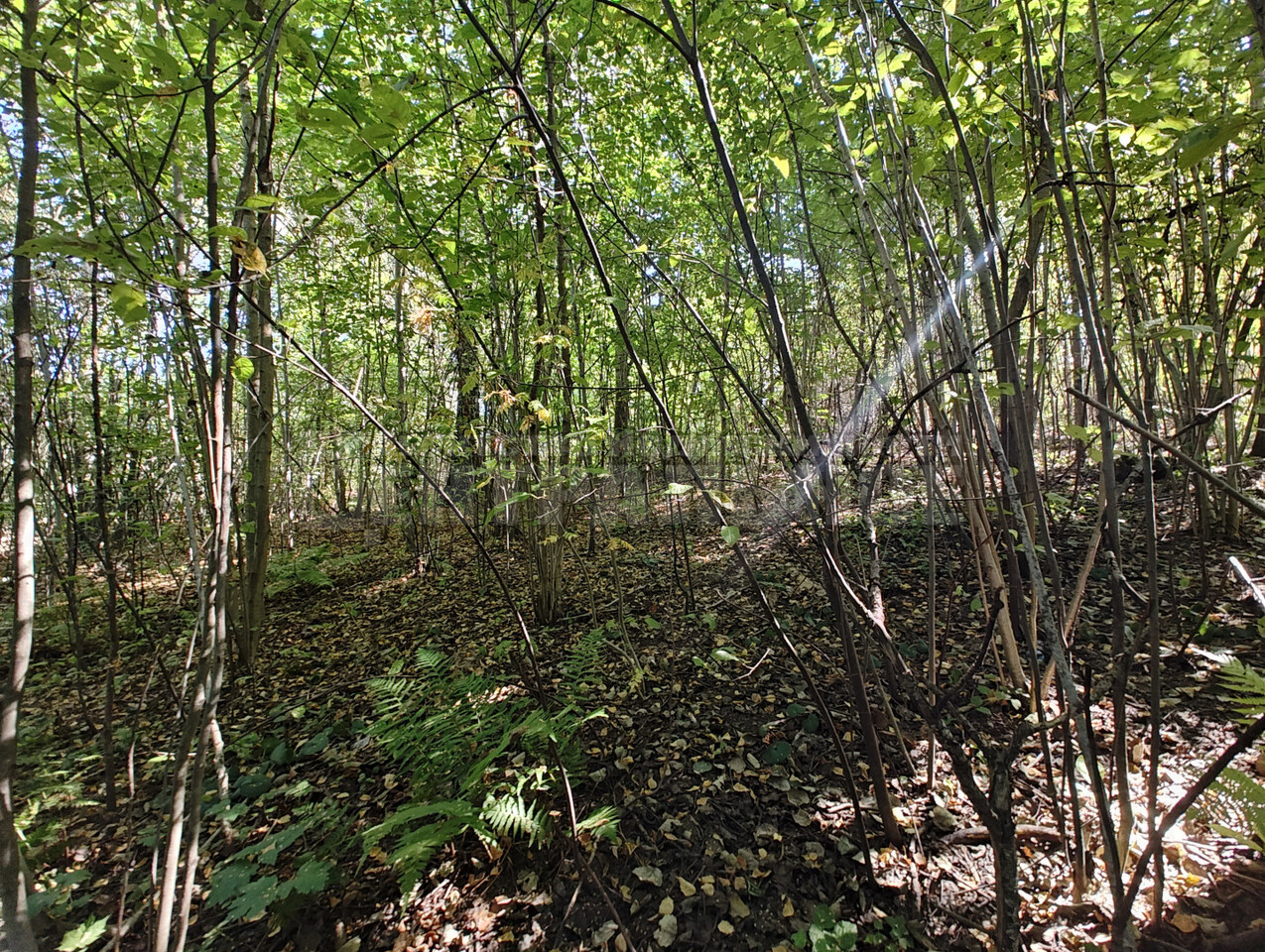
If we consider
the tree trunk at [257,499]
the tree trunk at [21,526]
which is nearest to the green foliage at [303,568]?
the tree trunk at [257,499]

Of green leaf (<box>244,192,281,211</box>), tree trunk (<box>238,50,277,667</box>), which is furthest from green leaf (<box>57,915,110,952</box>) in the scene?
tree trunk (<box>238,50,277,667</box>)

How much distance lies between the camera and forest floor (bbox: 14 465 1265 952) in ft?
5.34

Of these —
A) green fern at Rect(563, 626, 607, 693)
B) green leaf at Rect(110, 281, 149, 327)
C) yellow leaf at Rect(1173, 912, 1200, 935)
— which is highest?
green leaf at Rect(110, 281, 149, 327)

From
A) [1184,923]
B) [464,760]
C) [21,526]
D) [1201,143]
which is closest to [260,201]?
[21,526]

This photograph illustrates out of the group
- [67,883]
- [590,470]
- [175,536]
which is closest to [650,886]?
[590,470]

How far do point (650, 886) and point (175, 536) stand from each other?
6.66 meters

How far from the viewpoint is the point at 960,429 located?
2.12m

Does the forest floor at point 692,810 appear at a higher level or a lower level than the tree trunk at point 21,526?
lower

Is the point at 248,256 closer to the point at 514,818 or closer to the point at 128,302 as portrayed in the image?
the point at 128,302

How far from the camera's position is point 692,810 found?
2.13 meters

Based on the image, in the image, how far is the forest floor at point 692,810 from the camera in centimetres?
163

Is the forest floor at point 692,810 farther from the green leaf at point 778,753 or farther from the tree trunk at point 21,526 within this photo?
the tree trunk at point 21,526

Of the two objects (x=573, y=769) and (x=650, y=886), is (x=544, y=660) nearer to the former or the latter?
(x=573, y=769)

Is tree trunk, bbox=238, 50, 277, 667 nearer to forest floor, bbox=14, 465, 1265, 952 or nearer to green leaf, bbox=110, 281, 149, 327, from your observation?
forest floor, bbox=14, 465, 1265, 952
